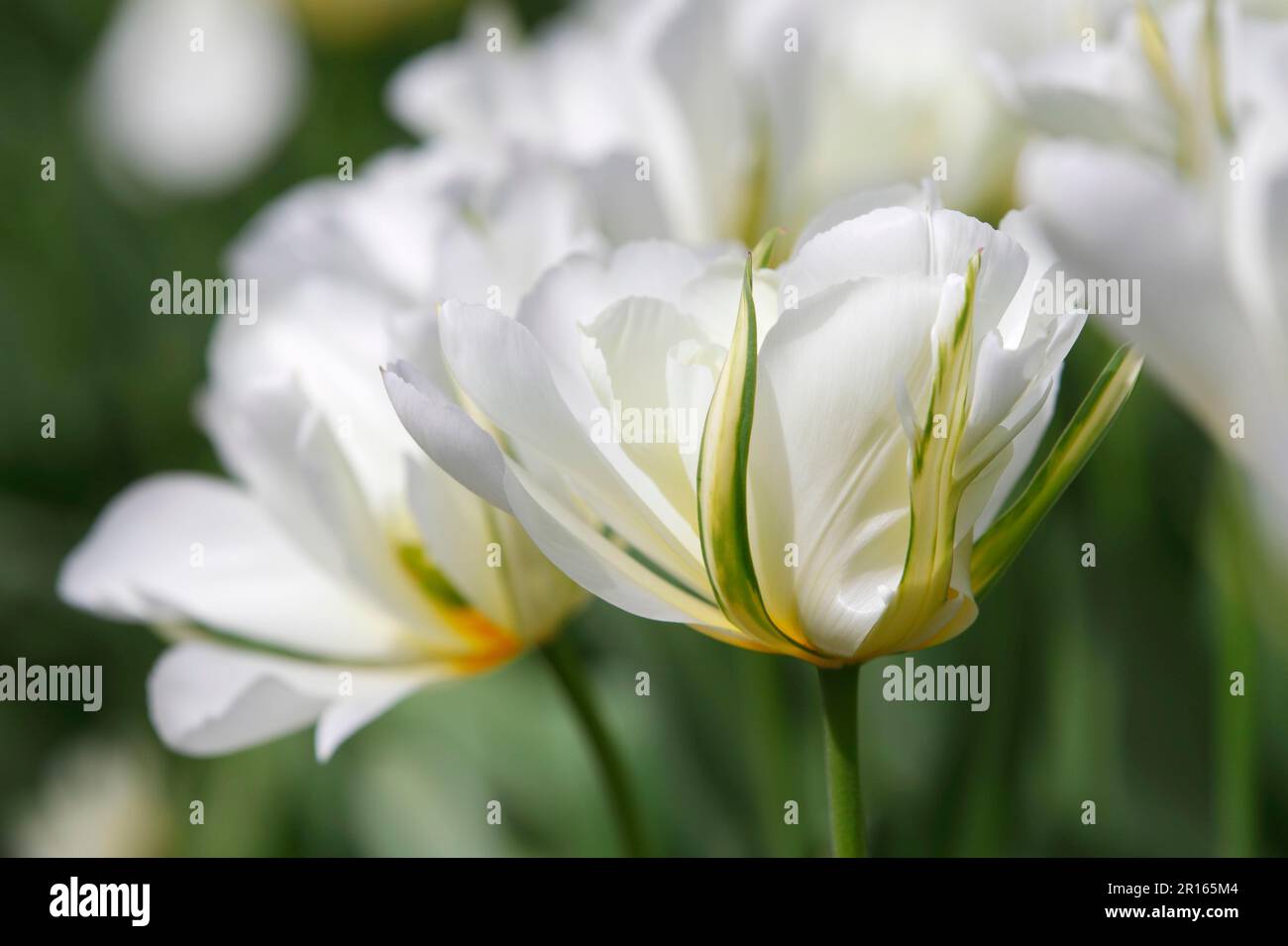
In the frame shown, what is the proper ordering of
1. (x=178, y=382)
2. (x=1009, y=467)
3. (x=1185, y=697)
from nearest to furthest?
(x=1009, y=467), (x=1185, y=697), (x=178, y=382)

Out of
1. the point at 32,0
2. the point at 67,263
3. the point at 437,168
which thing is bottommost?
the point at 437,168

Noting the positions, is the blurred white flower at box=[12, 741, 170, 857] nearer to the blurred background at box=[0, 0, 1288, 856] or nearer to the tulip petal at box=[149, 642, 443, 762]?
the blurred background at box=[0, 0, 1288, 856]

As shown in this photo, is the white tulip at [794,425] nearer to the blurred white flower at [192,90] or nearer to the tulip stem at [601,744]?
the tulip stem at [601,744]

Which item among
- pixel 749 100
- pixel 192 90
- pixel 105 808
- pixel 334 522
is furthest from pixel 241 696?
pixel 192 90

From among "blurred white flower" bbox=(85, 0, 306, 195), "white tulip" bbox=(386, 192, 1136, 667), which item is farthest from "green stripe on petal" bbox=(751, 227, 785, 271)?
"blurred white flower" bbox=(85, 0, 306, 195)

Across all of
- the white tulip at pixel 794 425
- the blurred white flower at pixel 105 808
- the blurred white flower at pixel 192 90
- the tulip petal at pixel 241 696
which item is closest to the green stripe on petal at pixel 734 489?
the white tulip at pixel 794 425
